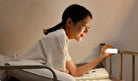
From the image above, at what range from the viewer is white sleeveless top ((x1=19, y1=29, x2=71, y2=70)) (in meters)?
1.24

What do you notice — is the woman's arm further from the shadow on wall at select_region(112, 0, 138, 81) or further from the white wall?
the shadow on wall at select_region(112, 0, 138, 81)

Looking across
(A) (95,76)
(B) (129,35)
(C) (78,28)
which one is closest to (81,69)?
(A) (95,76)

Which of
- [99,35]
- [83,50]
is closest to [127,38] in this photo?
[99,35]

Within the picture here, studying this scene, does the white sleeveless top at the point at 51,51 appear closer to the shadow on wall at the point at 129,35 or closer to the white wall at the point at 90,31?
the white wall at the point at 90,31

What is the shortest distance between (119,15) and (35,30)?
3.66 feet

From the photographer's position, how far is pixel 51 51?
1249mm

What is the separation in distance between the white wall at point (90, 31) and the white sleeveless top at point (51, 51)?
3.46ft

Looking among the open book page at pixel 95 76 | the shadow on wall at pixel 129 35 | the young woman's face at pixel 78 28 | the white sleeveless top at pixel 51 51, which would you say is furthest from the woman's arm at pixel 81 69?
the shadow on wall at pixel 129 35

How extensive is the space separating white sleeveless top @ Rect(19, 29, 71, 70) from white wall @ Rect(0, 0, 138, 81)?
1053 millimetres

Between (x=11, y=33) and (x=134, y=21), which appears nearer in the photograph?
(x=11, y=33)

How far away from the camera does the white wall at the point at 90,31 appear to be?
2238 millimetres

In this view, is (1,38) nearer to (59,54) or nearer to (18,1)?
(18,1)

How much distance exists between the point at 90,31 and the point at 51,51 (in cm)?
136

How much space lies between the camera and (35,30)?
2.32m
